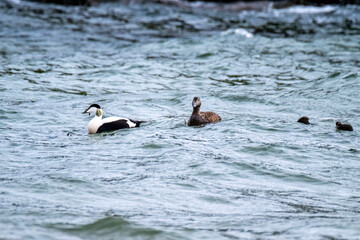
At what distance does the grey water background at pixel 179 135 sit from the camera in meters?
6.96

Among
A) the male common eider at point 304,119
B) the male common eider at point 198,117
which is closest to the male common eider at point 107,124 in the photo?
the male common eider at point 198,117

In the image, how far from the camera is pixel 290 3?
2953 centimetres

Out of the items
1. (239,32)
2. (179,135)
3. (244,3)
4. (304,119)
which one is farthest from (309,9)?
(179,135)

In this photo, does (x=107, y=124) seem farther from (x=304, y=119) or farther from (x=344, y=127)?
(x=344, y=127)

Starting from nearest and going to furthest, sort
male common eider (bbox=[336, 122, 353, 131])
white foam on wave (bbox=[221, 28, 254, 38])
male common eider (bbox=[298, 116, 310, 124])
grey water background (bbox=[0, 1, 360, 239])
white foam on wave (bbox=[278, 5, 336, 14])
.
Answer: grey water background (bbox=[0, 1, 360, 239]) < male common eider (bbox=[336, 122, 353, 131]) < male common eider (bbox=[298, 116, 310, 124]) < white foam on wave (bbox=[221, 28, 254, 38]) < white foam on wave (bbox=[278, 5, 336, 14])

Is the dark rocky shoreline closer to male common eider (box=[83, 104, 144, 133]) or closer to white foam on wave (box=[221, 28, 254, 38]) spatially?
white foam on wave (box=[221, 28, 254, 38])

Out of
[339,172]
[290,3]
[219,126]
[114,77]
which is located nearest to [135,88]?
[114,77]

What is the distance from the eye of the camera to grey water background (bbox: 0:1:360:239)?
22.9 ft

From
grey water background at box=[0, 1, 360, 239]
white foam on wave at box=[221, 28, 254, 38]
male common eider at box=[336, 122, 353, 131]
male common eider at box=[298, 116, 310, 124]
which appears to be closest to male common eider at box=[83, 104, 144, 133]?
grey water background at box=[0, 1, 360, 239]

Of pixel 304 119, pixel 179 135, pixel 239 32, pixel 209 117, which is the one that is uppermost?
pixel 239 32

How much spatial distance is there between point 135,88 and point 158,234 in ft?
29.1

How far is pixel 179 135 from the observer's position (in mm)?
10852

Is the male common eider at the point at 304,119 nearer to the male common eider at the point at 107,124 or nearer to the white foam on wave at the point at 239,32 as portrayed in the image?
the male common eider at the point at 107,124

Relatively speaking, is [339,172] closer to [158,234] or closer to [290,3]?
[158,234]
